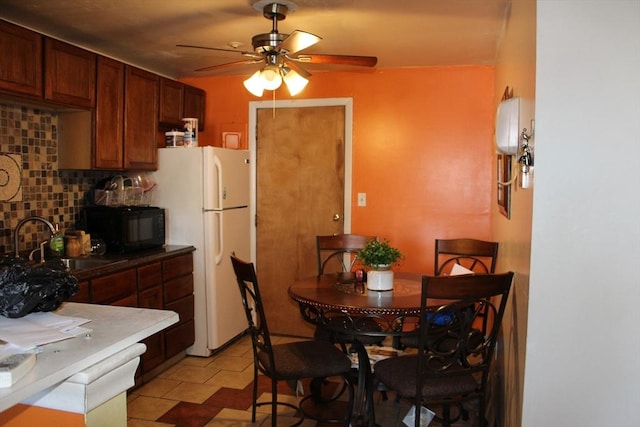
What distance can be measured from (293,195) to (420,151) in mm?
1121

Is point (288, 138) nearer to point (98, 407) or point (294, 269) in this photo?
point (294, 269)

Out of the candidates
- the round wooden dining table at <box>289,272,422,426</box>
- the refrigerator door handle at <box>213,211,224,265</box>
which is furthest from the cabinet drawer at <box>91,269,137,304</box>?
the round wooden dining table at <box>289,272,422,426</box>

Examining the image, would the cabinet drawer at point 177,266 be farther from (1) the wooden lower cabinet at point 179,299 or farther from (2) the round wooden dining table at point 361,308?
(2) the round wooden dining table at point 361,308

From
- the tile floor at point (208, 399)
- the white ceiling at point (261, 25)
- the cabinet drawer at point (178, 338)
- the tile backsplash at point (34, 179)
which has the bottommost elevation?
the tile floor at point (208, 399)

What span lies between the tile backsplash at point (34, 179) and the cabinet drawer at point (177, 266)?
749mm

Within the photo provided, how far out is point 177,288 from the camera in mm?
3586

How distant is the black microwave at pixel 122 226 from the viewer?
3.36 metres

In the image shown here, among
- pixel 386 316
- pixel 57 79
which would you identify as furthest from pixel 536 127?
pixel 57 79

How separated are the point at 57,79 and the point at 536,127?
2.64m

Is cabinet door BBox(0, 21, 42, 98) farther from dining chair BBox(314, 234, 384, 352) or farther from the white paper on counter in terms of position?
dining chair BBox(314, 234, 384, 352)

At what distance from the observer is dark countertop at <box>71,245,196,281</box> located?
2766 mm

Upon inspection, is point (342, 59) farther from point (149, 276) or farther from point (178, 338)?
point (178, 338)

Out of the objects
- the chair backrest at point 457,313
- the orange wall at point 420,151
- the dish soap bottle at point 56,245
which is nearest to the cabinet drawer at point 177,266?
the dish soap bottle at point 56,245

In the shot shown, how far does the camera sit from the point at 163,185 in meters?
3.87
